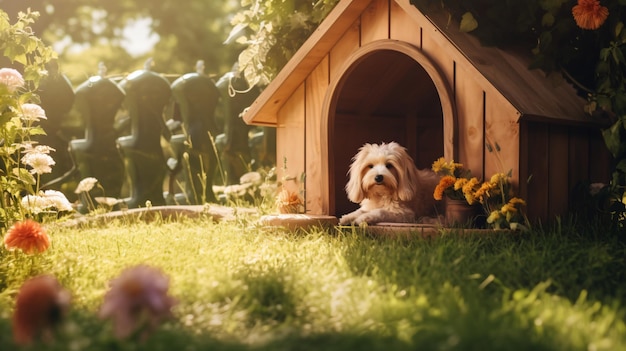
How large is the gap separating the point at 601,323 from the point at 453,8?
10.2ft

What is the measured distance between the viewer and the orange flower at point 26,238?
389 cm

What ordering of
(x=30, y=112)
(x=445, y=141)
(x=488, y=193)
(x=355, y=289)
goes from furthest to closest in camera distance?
(x=30, y=112), (x=445, y=141), (x=488, y=193), (x=355, y=289)

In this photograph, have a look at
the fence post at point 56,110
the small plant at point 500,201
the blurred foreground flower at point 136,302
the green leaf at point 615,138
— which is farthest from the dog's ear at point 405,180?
the fence post at point 56,110

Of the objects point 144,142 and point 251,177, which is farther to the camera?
point 144,142

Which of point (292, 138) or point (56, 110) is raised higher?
point (56, 110)

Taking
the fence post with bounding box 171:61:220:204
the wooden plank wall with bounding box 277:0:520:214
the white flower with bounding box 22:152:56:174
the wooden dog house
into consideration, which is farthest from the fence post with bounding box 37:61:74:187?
the wooden plank wall with bounding box 277:0:520:214

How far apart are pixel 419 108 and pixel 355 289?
382 cm

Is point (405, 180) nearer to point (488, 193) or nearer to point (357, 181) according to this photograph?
point (357, 181)

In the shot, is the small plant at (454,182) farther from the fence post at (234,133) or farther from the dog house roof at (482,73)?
the fence post at (234,133)

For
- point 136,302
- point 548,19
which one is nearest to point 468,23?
point 548,19

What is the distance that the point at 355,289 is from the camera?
322 centimetres

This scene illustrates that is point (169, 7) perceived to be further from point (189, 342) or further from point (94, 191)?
point (189, 342)

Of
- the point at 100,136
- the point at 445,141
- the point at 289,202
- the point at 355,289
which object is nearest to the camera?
the point at 355,289

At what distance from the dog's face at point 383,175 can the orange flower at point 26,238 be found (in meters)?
2.31
